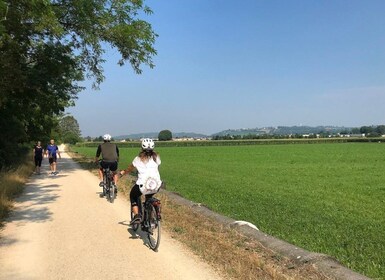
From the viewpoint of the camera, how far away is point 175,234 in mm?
7793

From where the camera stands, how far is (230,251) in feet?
20.9

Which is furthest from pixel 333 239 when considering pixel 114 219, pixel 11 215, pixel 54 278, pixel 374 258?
pixel 11 215

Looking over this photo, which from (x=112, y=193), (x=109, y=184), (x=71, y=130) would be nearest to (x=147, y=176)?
(x=112, y=193)

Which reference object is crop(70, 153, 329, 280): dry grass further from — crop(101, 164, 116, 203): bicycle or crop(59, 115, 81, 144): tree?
crop(59, 115, 81, 144): tree

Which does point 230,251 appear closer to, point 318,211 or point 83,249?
point 83,249

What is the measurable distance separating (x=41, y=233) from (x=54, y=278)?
2833 millimetres

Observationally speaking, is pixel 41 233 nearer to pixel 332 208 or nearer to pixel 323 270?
pixel 323 270

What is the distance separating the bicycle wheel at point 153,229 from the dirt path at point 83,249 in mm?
137

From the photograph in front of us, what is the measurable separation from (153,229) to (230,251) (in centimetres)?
137

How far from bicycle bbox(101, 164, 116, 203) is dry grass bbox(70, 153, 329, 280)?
114 inches

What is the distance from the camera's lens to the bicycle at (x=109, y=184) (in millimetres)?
11820

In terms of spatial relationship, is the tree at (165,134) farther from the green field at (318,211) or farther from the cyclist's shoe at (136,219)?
the cyclist's shoe at (136,219)

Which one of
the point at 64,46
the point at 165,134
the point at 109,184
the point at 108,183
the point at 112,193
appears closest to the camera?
the point at 112,193

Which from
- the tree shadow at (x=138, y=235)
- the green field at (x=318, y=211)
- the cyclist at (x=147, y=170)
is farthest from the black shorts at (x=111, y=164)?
the cyclist at (x=147, y=170)
